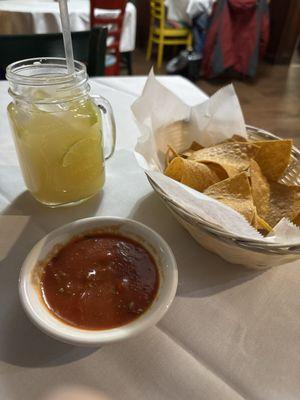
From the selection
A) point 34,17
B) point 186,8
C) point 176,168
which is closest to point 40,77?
point 176,168

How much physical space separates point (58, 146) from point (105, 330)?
0.32 metres

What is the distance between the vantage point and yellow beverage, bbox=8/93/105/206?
0.56 m

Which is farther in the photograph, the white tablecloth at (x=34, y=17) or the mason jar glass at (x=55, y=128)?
the white tablecloth at (x=34, y=17)

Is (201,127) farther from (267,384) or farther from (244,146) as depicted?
(267,384)

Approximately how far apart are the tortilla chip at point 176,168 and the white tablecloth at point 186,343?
0.33 feet

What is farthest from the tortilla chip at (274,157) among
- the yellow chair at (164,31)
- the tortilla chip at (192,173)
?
the yellow chair at (164,31)

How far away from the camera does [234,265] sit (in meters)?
0.56

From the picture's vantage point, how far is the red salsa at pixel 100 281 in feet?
1.41

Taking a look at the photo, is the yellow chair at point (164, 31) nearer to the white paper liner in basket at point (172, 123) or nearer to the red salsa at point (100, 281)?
the white paper liner in basket at point (172, 123)

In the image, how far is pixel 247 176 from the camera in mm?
604

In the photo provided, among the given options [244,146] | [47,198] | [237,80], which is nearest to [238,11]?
[237,80]

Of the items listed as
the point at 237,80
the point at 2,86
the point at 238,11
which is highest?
the point at 2,86

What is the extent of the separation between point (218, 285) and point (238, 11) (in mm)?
3516

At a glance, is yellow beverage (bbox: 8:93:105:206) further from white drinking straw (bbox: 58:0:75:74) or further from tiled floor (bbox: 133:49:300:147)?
tiled floor (bbox: 133:49:300:147)
